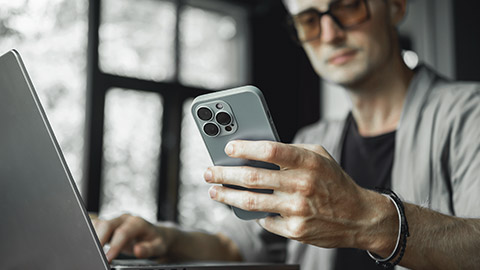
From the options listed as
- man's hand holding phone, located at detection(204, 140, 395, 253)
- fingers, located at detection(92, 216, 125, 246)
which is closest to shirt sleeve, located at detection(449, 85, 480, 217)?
man's hand holding phone, located at detection(204, 140, 395, 253)

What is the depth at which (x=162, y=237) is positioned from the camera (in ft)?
2.77

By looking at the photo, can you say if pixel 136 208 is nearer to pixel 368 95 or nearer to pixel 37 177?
pixel 368 95

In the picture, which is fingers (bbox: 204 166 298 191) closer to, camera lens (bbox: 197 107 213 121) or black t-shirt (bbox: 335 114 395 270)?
camera lens (bbox: 197 107 213 121)

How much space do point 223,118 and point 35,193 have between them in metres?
0.21

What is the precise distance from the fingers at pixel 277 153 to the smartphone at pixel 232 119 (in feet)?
0.12

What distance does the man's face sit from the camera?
1.03 meters

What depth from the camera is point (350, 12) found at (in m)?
1.02

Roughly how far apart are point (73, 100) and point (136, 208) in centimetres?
80

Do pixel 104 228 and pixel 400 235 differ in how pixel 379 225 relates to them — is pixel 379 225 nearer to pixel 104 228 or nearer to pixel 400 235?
pixel 400 235

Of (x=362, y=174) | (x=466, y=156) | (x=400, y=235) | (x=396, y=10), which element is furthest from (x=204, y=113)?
(x=396, y=10)

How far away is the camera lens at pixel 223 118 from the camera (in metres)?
0.52

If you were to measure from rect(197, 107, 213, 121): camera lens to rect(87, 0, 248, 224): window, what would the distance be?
8.45 ft

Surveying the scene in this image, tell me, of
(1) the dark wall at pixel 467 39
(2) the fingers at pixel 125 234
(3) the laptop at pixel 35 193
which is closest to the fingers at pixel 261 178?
(3) the laptop at pixel 35 193

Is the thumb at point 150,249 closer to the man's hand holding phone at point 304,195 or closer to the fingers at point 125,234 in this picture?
the fingers at point 125,234
